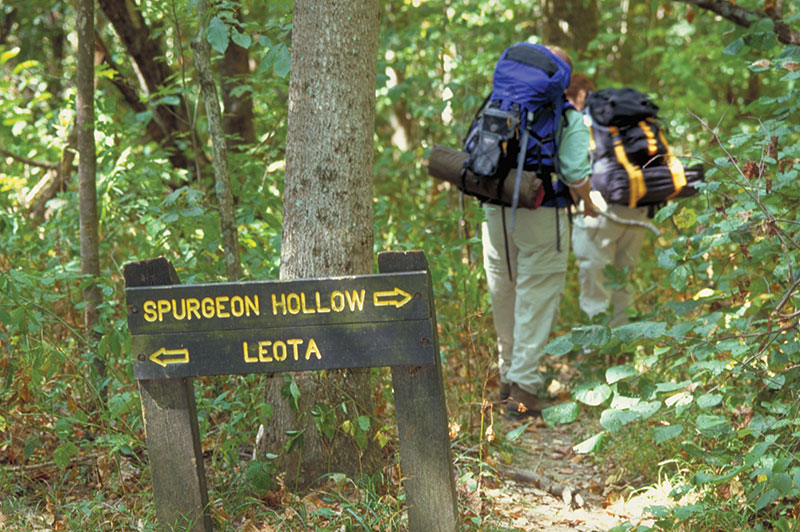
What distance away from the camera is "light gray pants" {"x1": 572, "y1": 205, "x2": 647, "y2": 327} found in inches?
235

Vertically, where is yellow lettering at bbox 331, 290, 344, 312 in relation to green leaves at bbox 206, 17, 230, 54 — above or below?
below

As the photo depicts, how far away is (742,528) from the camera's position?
10.4 ft

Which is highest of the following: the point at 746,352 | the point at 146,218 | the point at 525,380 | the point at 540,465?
the point at 146,218

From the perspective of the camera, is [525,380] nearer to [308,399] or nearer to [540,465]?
[540,465]

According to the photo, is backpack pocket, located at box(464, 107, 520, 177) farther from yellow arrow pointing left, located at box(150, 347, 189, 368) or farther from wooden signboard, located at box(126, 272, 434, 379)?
yellow arrow pointing left, located at box(150, 347, 189, 368)

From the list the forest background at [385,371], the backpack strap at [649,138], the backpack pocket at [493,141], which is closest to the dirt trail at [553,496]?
the forest background at [385,371]

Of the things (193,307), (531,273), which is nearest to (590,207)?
(531,273)

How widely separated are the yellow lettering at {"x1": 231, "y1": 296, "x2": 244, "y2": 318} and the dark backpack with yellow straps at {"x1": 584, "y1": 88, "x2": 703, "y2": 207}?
3599 mm

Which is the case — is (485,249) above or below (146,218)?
below

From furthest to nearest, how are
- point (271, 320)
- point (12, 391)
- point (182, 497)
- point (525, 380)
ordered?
point (525, 380) < point (12, 391) < point (182, 497) < point (271, 320)

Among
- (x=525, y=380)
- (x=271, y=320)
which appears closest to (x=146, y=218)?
(x=271, y=320)

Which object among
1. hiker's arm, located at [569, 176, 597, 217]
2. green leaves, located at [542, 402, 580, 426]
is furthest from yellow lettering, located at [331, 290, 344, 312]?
hiker's arm, located at [569, 176, 597, 217]

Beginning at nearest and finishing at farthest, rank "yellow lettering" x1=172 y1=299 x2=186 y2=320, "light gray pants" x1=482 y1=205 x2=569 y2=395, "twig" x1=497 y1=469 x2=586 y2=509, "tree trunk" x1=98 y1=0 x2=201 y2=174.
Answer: "yellow lettering" x1=172 y1=299 x2=186 y2=320
"twig" x1=497 y1=469 x2=586 y2=509
"light gray pants" x1=482 y1=205 x2=569 y2=395
"tree trunk" x1=98 y1=0 x2=201 y2=174

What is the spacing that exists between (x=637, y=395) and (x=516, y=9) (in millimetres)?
7869
